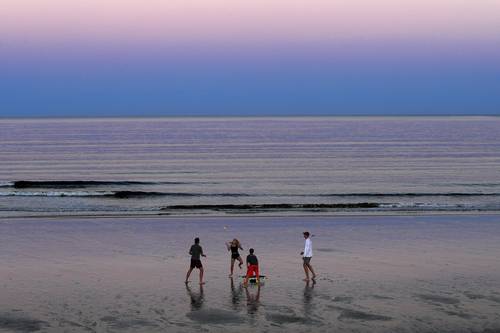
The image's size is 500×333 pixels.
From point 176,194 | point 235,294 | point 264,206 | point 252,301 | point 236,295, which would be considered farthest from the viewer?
point 176,194

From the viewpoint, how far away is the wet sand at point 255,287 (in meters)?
17.9

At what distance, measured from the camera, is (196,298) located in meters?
20.3

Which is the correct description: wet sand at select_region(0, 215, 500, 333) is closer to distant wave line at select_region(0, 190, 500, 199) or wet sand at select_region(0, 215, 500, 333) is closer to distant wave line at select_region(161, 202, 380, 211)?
distant wave line at select_region(161, 202, 380, 211)

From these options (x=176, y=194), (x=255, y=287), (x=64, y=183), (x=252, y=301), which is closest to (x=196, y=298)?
(x=252, y=301)

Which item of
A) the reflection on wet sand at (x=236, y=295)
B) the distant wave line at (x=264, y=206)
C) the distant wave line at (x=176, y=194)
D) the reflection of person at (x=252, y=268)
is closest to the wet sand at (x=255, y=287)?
the reflection on wet sand at (x=236, y=295)

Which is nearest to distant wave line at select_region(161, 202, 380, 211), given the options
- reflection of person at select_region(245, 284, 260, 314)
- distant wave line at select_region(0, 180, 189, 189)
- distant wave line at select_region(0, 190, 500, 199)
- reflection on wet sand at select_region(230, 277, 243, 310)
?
distant wave line at select_region(0, 190, 500, 199)

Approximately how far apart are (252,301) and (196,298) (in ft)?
5.59

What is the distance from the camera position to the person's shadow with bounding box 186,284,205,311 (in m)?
19.4

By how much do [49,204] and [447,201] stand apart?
27.1 m

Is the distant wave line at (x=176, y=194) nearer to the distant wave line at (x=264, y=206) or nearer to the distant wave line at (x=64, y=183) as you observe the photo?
the distant wave line at (x=64, y=183)

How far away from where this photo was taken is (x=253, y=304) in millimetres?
19562

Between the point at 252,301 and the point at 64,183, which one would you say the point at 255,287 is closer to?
the point at 252,301

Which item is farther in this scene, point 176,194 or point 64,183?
point 64,183

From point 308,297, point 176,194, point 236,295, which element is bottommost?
point 236,295
